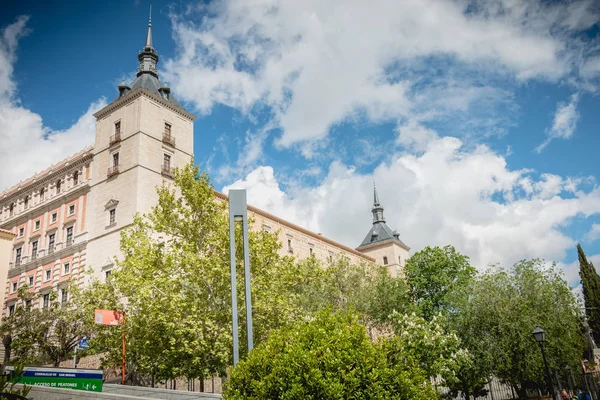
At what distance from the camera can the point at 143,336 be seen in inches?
850

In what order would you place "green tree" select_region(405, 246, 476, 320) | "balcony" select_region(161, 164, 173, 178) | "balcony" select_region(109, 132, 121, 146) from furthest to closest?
"balcony" select_region(109, 132, 121, 146) < "balcony" select_region(161, 164, 173, 178) < "green tree" select_region(405, 246, 476, 320)

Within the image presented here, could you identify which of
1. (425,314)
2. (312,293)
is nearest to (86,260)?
(312,293)

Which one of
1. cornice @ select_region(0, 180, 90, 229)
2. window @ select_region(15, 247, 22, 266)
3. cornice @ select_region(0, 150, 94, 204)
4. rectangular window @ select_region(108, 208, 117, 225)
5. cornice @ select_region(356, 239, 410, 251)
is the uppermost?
cornice @ select_region(0, 150, 94, 204)

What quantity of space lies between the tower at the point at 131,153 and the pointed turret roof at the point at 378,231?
44.2m

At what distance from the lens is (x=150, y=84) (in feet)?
138

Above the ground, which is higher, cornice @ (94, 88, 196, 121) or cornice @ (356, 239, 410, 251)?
cornice @ (94, 88, 196, 121)

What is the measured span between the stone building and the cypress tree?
38.4m

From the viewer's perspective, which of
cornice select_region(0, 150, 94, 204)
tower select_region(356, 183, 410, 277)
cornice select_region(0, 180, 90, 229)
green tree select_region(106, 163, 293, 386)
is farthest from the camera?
tower select_region(356, 183, 410, 277)

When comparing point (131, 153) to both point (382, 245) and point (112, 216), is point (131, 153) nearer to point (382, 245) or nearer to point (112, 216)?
point (112, 216)

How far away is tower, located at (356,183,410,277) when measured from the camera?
248 ft

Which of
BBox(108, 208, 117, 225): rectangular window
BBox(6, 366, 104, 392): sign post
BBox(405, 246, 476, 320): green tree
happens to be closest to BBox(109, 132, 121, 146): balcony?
BBox(108, 208, 117, 225): rectangular window

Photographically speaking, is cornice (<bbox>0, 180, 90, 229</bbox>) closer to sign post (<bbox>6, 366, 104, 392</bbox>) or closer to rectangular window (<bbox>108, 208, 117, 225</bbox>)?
rectangular window (<bbox>108, 208, 117, 225</bbox>)

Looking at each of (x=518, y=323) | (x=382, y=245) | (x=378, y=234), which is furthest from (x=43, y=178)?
(x=378, y=234)

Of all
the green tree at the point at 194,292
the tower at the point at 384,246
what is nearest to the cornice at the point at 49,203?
the green tree at the point at 194,292
